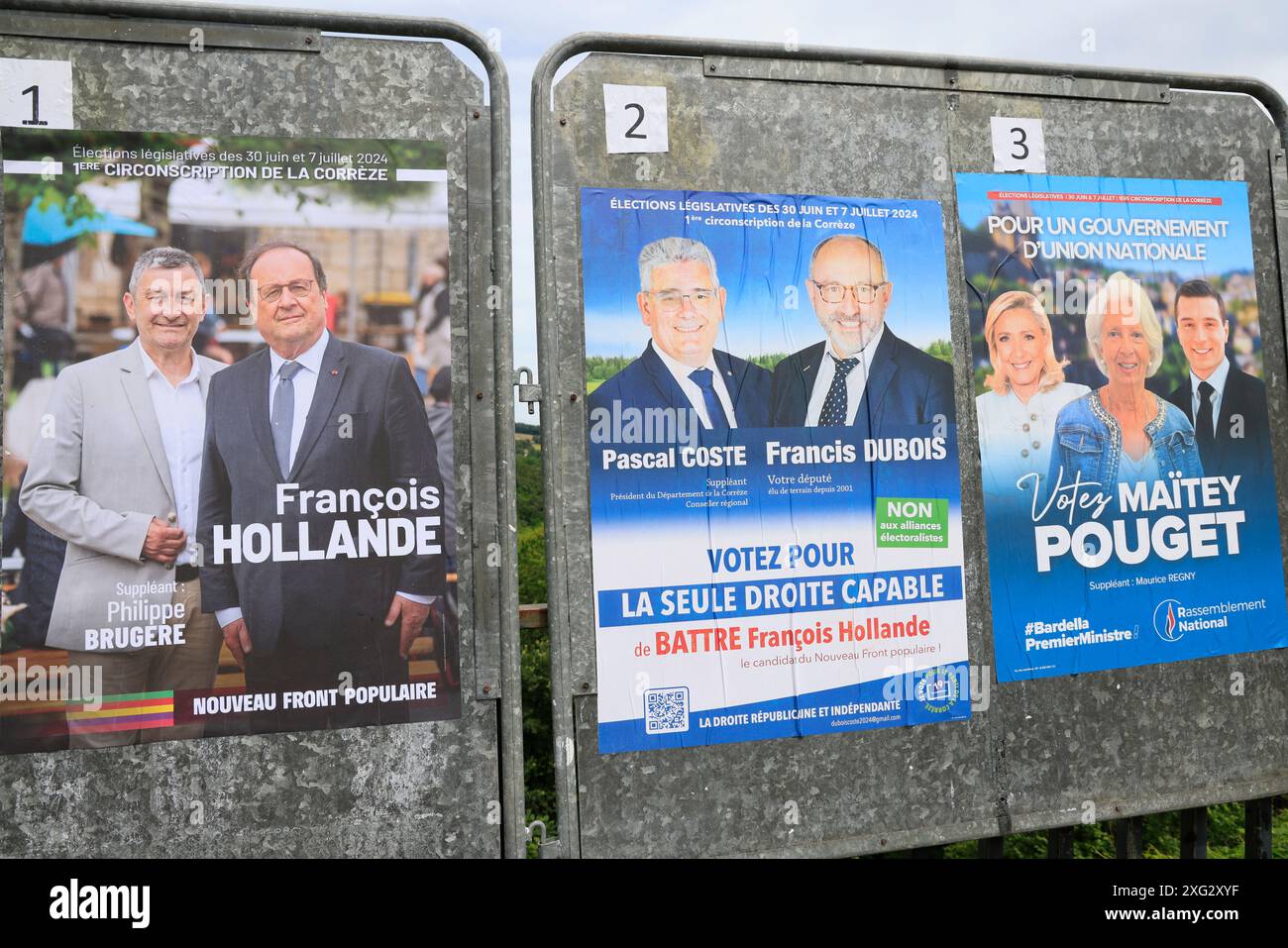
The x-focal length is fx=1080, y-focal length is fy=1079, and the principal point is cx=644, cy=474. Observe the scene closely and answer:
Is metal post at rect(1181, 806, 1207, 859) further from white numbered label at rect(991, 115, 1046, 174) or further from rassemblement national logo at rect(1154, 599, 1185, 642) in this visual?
white numbered label at rect(991, 115, 1046, 174)

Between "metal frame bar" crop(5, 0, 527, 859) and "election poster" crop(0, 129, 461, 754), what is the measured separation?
152 millimetres

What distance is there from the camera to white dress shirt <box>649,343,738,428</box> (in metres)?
3.31

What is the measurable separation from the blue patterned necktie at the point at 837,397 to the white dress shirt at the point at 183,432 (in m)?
1.84

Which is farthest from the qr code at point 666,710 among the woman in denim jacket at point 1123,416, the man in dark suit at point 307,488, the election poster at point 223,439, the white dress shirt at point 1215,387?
the white dress shirt at point 1215,387

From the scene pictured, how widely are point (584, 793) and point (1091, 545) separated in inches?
75.3

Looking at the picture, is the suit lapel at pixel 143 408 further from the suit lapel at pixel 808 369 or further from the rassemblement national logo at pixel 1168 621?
the rassemblement national logo at pixel 1168 621

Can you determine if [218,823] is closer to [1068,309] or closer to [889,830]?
[889,830]

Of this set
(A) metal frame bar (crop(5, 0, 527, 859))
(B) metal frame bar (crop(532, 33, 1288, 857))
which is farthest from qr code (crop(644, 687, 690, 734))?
(A) metal frame bar (crop(5, 0, 527, 859))

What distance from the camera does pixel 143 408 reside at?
2.96 meters

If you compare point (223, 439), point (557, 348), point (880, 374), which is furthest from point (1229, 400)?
point (223, 439)

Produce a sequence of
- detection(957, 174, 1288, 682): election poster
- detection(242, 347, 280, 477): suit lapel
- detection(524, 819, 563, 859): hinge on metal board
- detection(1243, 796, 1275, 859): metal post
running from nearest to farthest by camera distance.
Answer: detection(242, 347, 280, 477): suit lapel
detection(524, 819, 563, 859): hinge on metal board
detection(957, 174, 1288, 682): election poster
detection(1243, 796, 1275, 859): metal post

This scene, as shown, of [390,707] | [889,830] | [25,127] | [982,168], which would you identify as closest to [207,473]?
[390,707]

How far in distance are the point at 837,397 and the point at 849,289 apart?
357mm

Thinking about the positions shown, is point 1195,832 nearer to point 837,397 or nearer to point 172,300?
point 837,397
